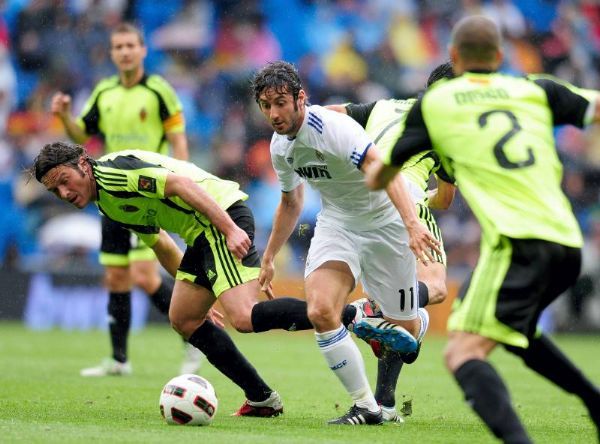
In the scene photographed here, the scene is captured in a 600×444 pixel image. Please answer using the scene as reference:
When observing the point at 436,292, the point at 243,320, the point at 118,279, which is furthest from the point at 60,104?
the point at 243,320

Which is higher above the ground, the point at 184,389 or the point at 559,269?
the point at 559,269

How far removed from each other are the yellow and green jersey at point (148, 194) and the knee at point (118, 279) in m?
2.74

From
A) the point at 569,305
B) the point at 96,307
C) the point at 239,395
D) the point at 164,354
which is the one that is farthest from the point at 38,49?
the point at 239,395

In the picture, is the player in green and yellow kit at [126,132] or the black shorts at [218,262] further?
the player in green and yellow kit at [126,132]

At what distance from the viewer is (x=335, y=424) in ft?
22.2

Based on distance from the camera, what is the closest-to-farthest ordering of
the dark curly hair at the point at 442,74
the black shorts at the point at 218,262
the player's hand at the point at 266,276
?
the black shorts at the point at 218,262, the player's hand at the point at 266,276, the dark curly hair at the point at 442,74

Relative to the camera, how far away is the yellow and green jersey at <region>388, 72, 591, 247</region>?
4.86 metres

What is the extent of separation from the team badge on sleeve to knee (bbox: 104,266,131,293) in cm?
359

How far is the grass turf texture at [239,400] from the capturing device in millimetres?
6145

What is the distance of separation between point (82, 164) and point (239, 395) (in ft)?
8.60

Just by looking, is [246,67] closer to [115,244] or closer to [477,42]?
[115,244]

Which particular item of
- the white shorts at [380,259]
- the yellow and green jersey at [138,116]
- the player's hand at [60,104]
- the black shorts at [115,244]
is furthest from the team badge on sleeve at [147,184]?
the yellow and green jersey at [138,116]

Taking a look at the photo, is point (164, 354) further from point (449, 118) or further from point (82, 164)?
point (449, 118)

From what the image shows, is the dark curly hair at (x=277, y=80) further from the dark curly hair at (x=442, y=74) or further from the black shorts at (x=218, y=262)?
the dark curly hair at (x=442, y=74)
